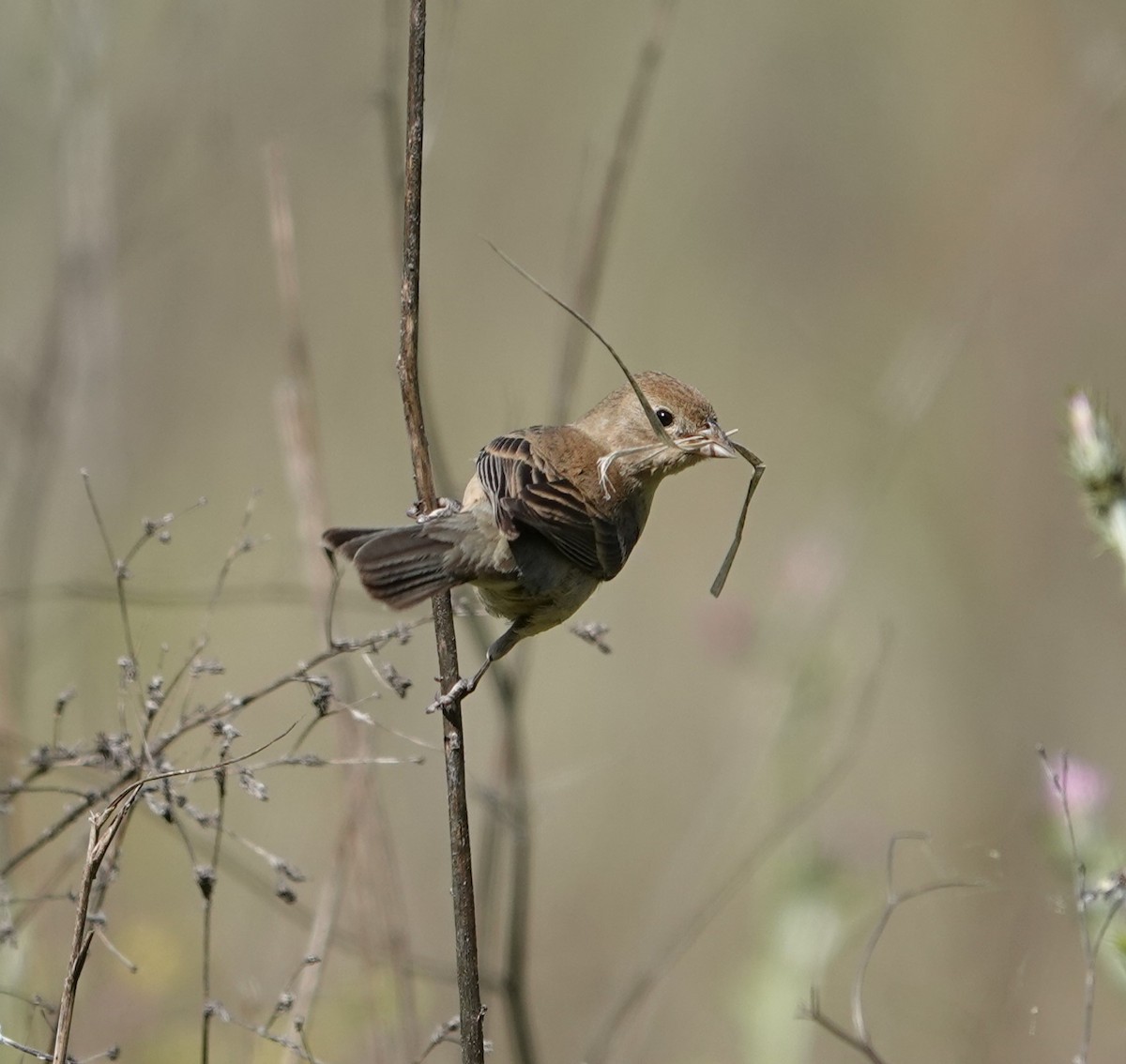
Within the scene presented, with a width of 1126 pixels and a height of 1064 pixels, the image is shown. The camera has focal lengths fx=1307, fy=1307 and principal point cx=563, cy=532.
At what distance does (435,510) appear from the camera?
8.43 feet

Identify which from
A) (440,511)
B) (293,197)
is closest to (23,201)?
(293,197)

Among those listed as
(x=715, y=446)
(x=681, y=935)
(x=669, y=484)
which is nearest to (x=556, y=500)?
(x=715, y=446)

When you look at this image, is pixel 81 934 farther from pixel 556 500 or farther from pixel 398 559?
pixel 556 500

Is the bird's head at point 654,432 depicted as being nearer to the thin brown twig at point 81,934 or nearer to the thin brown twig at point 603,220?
the thin brown twig at point 603,220

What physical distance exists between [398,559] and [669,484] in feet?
15.8

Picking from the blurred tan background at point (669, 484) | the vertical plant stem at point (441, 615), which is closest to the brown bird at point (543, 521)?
the vertical plant stem at point (441, 615)

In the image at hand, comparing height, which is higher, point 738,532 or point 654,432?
point 654,432

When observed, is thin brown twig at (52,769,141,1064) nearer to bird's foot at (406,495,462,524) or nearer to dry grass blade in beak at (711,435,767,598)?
bird's foot at (406,495,462,524)

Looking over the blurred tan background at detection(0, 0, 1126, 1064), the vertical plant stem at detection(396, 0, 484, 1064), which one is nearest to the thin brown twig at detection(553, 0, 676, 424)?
the blurred tan background at detection(0, 0, 1126, 1064)

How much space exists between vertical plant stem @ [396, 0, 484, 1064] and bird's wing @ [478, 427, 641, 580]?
0.60 metres

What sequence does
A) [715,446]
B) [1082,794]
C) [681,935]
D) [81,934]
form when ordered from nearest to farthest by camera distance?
[81,934] < [1082,794] < [715,446] < [681,935]

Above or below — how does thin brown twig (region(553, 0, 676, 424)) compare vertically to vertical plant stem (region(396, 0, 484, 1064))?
above

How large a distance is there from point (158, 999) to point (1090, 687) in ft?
13.4

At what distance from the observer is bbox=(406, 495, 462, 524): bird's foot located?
266 centimetres
